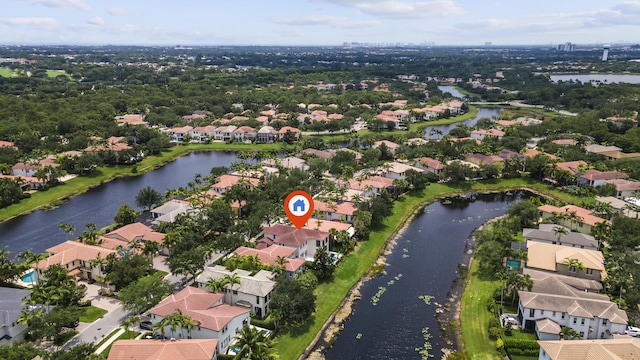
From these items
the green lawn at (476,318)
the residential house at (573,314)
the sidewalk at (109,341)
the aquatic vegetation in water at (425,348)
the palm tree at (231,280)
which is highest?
the palm tree at (231,280)

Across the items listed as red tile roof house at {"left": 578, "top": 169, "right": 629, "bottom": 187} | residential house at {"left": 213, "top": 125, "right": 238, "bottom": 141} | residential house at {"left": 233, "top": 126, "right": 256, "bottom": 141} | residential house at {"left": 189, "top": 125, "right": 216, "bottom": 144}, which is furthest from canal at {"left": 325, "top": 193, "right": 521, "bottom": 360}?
residential house at {"left": 189, "top": 125, "right": 216, "bottom": 144}

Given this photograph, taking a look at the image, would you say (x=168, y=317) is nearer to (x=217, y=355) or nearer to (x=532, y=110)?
(x=217, y=355)

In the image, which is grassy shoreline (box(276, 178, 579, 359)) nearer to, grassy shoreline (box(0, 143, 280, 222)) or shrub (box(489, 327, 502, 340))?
shrub (box(489, 327, 502, 340))

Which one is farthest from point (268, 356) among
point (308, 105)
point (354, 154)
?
point (308, 105)

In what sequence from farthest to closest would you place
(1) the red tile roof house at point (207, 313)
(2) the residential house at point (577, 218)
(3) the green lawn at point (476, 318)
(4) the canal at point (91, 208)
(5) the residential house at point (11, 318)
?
(4) the canal at point (91, 208)
(2) the residential house at point (577, 218)
(3) the green lawn at point (476, 318)
(1) the red tile roof house at point (207, 313)
(5) the residential house at point (11, 318)

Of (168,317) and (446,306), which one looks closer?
(168,317)

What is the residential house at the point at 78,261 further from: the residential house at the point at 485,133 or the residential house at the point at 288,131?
the residential house at the point at 485,133

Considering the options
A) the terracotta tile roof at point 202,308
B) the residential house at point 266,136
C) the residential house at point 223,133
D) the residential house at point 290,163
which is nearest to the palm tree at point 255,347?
the terracotta tile roof at point 202,308
